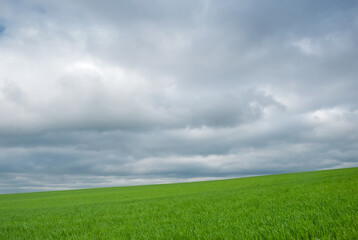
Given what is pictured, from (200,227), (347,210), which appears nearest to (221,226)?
(200,227)

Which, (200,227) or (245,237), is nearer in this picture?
(245,237)

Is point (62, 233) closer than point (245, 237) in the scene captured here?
No

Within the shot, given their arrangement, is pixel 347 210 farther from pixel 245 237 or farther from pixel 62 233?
pixel 62 233

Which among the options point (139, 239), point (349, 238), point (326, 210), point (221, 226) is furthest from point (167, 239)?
point (326, 210)

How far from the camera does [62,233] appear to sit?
815 centimetres

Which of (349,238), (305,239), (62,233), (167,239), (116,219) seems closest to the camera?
(349,238)

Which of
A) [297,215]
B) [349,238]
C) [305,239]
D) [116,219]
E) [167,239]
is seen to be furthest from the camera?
[116,219]

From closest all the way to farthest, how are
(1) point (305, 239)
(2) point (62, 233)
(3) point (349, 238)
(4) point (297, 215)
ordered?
(3) point (349, 238)
(1) point (305, 239)
(4) point (297, 215)
(2) point (62, 233)

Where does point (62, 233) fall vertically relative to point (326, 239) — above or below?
below

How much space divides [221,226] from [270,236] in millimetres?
1692

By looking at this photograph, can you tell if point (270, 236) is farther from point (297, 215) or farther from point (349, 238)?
point (297, 215)

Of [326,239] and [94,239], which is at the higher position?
[326,239]

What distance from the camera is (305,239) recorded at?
4.39m

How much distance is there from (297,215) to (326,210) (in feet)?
2.66
